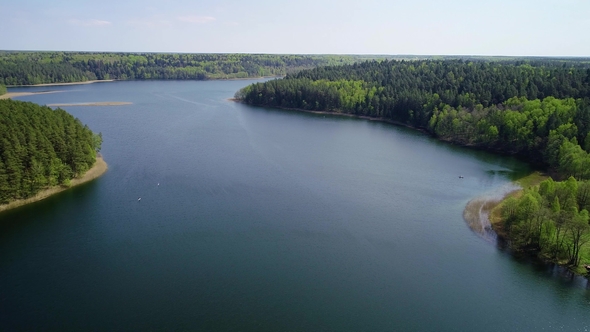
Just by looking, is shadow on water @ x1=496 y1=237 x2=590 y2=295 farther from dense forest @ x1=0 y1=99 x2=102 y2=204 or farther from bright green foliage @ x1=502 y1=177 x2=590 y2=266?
dense forest @ x1=0 y1=99 x2=102 y2=204

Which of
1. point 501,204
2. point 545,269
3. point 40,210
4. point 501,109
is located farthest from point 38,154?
point 501,109

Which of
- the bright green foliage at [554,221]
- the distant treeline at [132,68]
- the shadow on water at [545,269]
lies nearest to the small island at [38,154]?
the shadow on water at [545,269]

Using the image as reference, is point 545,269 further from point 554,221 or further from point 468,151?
point 468,151

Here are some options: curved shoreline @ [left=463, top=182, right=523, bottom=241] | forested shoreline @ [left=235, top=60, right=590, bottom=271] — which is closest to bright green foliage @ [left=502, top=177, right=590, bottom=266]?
forested shoreline @ [left=235, top=60, right=590, bottom=271]

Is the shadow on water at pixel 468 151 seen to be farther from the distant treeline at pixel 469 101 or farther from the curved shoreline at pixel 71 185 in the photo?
the curved shoreline at pixel 71 185

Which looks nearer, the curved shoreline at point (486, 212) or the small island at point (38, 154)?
the curved shoreline at point (486, 212)

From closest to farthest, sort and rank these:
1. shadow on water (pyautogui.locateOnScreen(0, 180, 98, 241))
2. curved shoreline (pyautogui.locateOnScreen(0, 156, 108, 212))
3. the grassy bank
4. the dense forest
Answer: shadow on water (pyautogui.locateOnScreen(0, 180, 98, 241)), the grassy bank, the dense forest, curved shoreline (pyautogui.locateOnScreen(0, 156, 108, 212))

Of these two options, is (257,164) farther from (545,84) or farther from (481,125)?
(545,84)
